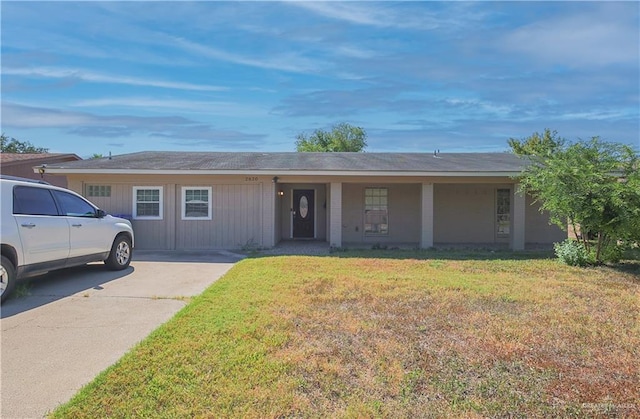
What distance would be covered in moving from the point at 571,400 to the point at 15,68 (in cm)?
1749

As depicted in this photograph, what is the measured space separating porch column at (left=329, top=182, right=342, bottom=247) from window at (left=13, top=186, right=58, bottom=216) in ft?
25.8

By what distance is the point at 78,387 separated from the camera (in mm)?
3334

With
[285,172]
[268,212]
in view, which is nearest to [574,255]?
[285,172]

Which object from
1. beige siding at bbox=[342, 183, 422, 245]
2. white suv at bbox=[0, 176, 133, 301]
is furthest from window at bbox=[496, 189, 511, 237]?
white suv at bbox=[0, 176, 133, 301]

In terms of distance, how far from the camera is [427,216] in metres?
13.1

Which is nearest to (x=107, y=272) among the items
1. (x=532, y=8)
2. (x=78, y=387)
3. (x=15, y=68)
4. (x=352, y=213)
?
(x=78, y=387)

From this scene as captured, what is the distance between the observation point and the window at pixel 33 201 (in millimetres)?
5949

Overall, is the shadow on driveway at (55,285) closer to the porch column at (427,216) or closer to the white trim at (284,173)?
the white trim at (284,173)

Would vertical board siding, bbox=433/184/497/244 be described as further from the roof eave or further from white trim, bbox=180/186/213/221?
white trim, bbox=180/186/213/221

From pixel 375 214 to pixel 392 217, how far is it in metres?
0.66

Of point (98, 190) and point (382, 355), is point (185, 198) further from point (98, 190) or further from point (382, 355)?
point (382, 355)

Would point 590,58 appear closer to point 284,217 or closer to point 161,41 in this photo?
point 284,217

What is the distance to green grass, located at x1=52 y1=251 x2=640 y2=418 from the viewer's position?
306 centimetres

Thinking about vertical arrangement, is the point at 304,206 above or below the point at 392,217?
above
